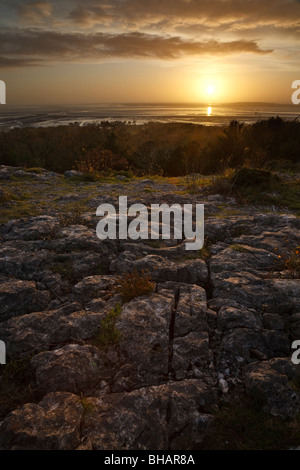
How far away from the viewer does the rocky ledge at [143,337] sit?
9.68 feet

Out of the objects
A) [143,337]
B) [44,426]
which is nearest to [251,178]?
[143,337]

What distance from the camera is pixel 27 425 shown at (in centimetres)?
283

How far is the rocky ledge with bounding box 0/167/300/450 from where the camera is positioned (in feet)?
9.68

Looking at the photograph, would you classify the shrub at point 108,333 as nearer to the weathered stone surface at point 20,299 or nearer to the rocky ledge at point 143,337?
the rocky ledge at point 143,337

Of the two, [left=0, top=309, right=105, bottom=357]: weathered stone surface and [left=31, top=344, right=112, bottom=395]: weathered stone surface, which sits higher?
[left=0, top=309, right=105, bottom=357]: weathered stone surface

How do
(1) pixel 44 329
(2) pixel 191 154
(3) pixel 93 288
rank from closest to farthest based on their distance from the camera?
(1) pixel 44 329
(3) pixel 93 288
(2) pixel 191 154

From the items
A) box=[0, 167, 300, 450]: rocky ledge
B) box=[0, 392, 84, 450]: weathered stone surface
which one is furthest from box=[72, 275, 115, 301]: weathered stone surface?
box=[0, 392, 84, 450]: weathered stone surface

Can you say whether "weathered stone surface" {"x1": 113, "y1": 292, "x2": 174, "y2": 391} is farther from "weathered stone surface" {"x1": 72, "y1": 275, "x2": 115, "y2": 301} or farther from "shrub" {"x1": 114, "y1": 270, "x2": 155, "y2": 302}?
"weathered stone surface" {"x1": 72, "y1": 275, "x2": 115, "y2": 301}

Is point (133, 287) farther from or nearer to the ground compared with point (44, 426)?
farther from the ground

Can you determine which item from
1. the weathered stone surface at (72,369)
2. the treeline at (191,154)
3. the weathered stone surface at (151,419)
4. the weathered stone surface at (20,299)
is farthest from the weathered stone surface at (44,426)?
the treeline at (191,154)

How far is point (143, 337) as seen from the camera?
13.0 feet

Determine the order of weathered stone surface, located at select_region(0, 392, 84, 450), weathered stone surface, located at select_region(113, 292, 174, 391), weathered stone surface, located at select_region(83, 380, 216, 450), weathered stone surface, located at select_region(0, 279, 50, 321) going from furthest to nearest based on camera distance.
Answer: weathered stone surface, located at select_region(0, 279, 50, 321) → weathered stone surface, located at select_region(113, 292, 174, 391) → weathered stone surface, located at select_region(83, 380, 216, 450) → weathered stone surface, located at select_region(0, 392, 84, 450)

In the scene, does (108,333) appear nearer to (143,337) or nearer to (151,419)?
(143,337)
